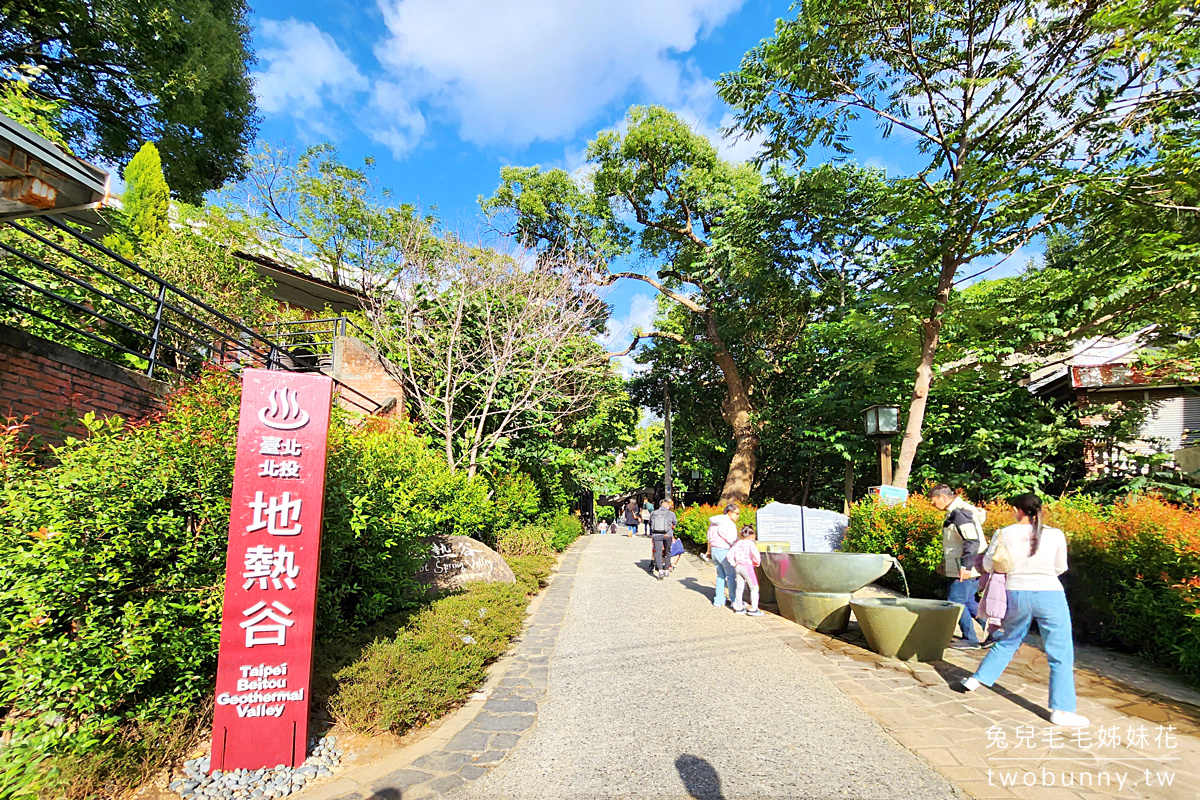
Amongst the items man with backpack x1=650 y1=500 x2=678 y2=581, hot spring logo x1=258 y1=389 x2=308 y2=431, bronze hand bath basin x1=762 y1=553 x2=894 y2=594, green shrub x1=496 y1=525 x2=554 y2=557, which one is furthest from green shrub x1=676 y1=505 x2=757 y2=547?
hot spring logo x1=258 y1=389 x2=308 y2=431

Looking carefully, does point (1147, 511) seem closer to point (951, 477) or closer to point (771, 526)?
point (771, 526)

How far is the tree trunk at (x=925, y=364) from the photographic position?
32.1 feet

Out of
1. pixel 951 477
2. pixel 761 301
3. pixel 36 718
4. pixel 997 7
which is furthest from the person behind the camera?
pixel 761 301

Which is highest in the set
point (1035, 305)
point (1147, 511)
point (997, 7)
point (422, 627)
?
point (997, 7)

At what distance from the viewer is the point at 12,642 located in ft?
9.64

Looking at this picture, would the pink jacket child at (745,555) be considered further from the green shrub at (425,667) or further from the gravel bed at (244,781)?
the gravel bed at (244,781)

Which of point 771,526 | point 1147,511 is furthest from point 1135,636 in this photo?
point 771,526

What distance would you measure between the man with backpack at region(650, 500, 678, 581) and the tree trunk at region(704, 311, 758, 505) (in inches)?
220

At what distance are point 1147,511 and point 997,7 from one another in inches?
338

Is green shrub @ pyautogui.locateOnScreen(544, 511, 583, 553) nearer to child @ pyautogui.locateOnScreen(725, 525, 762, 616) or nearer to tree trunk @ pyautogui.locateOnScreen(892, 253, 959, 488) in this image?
child @ pyautogui.locateOnScreen(725, 525, 762, 616)

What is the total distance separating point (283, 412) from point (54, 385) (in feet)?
9.60

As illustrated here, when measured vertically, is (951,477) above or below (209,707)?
above

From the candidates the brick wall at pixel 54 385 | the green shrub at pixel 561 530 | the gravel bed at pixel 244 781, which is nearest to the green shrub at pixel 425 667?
the gravel bed at pixel 244 781

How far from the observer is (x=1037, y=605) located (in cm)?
426
